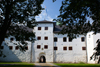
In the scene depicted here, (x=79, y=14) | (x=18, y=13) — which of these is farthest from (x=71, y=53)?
(x=79, y=14)

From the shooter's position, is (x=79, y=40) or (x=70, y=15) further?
(x=79, y=40)

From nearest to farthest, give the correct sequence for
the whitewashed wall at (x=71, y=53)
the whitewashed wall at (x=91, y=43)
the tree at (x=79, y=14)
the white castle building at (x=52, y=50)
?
1. the tree at (x=79, y=14)
2. the whitewashed wall at (x=91, y=43)
3. the whitewashed wall at (x=71, y=53)
4. the white castle building at (x=52, y=50)

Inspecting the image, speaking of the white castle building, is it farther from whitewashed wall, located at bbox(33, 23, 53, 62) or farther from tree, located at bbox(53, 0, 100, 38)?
tree, located at bbox(53, 0, 100, 38)

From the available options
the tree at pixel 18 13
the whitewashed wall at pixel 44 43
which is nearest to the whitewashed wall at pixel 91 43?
the whitewashed wall at pixel 44 43

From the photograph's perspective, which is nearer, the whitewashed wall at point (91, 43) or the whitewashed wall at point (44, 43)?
the whitewashed wall at point (91, 43)

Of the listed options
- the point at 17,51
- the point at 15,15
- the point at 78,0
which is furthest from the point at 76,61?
the point at 78,0

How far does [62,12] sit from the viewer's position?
10.0 m

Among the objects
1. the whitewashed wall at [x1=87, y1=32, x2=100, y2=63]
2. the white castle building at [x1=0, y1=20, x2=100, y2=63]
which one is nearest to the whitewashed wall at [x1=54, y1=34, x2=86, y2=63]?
the white castle building at [x1=0, y1=20, x2=100, y2=63]

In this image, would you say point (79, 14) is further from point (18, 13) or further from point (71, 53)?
point (71, 53)

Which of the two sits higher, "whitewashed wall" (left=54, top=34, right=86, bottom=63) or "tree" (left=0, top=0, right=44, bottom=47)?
"tree" (left=0, top=0, right=44, bottom=47)

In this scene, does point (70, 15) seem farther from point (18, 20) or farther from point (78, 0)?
point (18, 20)

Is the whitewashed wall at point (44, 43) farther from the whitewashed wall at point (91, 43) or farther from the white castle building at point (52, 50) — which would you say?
the whitewashed wall at point (91, 43)

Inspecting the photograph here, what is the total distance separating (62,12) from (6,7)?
23.4 ft

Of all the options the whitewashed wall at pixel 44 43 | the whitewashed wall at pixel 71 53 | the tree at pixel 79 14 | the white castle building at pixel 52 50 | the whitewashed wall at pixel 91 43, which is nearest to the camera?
the tree at pixel 79 14
